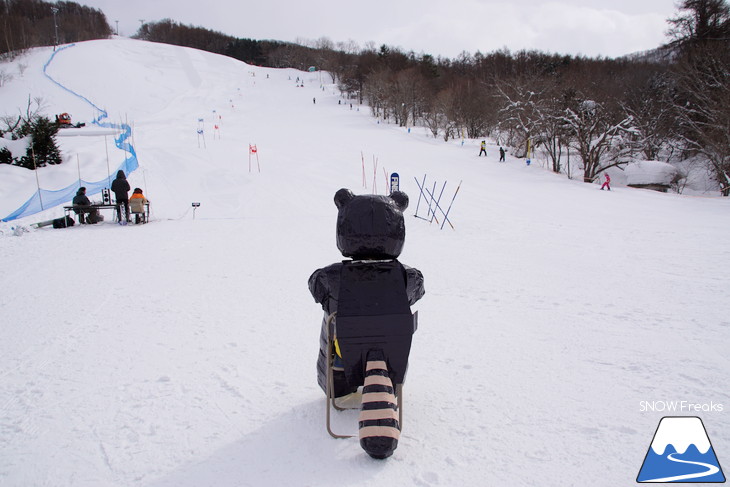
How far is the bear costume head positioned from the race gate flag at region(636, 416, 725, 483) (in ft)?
6.30

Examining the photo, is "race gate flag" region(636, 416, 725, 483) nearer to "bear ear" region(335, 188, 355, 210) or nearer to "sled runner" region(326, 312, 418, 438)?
"sled runner" region(326, 312, 418, 438)

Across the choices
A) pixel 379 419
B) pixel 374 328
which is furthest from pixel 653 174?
pixel 379 419

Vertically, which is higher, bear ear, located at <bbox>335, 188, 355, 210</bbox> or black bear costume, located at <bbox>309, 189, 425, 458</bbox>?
bear ear, located at <bbox>335, 188, 355, 210</bbox>

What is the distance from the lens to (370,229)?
2512 mm

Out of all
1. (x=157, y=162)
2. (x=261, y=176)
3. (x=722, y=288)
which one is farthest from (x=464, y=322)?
(x=157, y=162)

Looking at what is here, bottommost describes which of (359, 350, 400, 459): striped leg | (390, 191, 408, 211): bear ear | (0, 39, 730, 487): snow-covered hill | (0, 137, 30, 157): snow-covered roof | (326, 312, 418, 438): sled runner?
(0, 39, 730, 487): snow-covered hill

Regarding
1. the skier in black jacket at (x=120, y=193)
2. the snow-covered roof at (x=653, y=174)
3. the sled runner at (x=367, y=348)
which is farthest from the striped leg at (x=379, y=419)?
the snow-covered roof at (x=653, y=174)

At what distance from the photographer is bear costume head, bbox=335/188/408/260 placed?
2523mm

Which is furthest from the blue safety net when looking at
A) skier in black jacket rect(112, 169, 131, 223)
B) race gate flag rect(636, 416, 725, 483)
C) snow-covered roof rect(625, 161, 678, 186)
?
snow-covered roof rect(625, 161, 678, 186)

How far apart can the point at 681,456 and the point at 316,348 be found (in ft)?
9.62

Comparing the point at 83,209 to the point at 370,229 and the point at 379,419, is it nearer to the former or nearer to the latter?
the point at 370,229

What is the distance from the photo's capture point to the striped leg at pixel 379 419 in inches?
90.5

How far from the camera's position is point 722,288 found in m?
5.88

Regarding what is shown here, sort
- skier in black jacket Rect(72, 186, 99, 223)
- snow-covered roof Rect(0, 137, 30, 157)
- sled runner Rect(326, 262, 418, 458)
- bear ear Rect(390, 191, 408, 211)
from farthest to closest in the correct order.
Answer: snow-covered roof Rect(0, 137, 30, 157), skier in black jacket Rect(72, 186, 99, 223), bear ear Rect(390, 191, 408, 211), sled runner Rect(326, 262, 418, 458)
